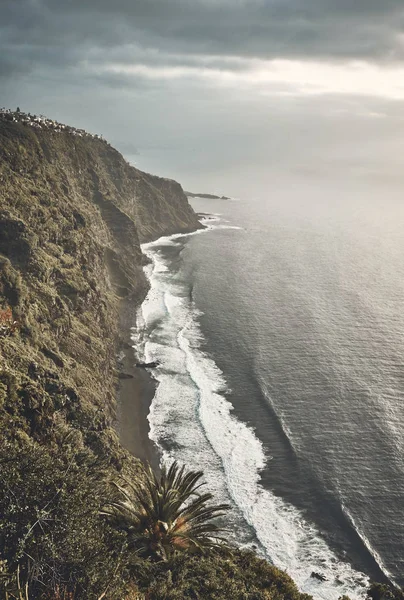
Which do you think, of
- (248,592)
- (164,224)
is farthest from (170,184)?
(248,592)

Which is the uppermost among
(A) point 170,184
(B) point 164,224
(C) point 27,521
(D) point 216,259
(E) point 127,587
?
(A) point 170,184

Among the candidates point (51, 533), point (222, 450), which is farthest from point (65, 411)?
point (51, 533)

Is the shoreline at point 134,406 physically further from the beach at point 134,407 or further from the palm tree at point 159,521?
the palm tree at point 159,521

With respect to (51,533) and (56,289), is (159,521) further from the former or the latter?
(56,289)

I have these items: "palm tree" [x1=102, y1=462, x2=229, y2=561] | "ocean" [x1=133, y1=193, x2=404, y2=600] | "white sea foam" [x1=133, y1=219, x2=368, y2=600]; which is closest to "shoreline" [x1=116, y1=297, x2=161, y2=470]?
"white sea foam" [x1=133, y1=219, x2=368, y2=600]

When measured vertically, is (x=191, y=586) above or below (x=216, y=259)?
below

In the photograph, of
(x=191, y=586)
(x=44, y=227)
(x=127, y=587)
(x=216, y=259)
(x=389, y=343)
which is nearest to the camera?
(x=127, y=587)

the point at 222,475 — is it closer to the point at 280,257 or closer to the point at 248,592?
the point at 248,592
